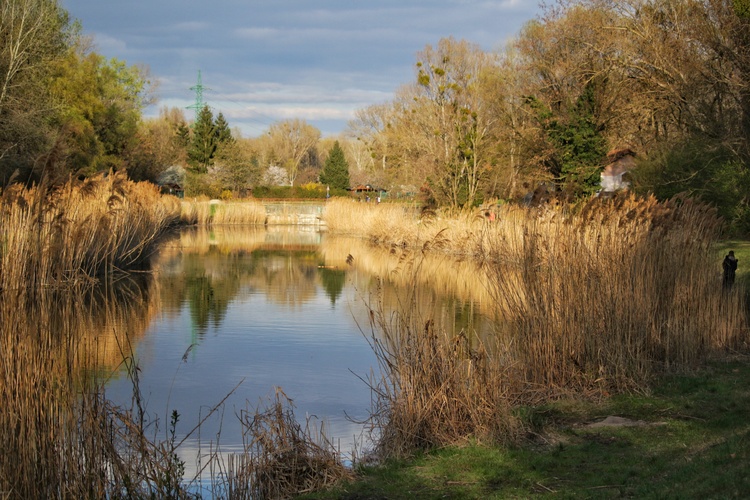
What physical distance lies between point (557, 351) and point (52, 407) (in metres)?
4.51

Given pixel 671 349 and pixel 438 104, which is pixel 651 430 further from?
pixel 438 104

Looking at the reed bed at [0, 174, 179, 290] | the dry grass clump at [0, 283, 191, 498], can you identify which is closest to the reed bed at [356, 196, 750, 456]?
the dry grass clump at [0, 283, 191, 498]

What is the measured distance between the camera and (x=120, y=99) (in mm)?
61000

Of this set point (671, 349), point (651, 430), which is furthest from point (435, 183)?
point (651, 430)

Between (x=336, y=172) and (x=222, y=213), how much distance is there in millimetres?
38211

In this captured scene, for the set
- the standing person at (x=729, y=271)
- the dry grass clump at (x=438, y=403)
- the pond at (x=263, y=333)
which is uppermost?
the standing person at (x=729, y=271)

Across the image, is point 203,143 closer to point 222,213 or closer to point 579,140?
point 222,213

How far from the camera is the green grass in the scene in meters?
4.82

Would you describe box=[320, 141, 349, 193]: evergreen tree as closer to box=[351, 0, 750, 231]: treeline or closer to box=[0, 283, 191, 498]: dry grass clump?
box=[351, 0, 750, 231]: treeline

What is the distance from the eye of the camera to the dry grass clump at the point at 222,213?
44.4 metres

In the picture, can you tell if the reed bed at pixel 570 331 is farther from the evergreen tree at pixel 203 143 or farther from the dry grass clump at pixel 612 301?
the evergreen tree at pixel 203 143

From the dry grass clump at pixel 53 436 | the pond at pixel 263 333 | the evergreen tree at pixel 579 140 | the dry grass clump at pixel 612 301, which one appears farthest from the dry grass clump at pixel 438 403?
the evergreen tree at pixel 579 140

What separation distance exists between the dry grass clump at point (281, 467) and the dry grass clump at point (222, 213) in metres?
38.8

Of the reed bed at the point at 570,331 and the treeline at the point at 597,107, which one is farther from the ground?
the treeline at the point at 597,107
